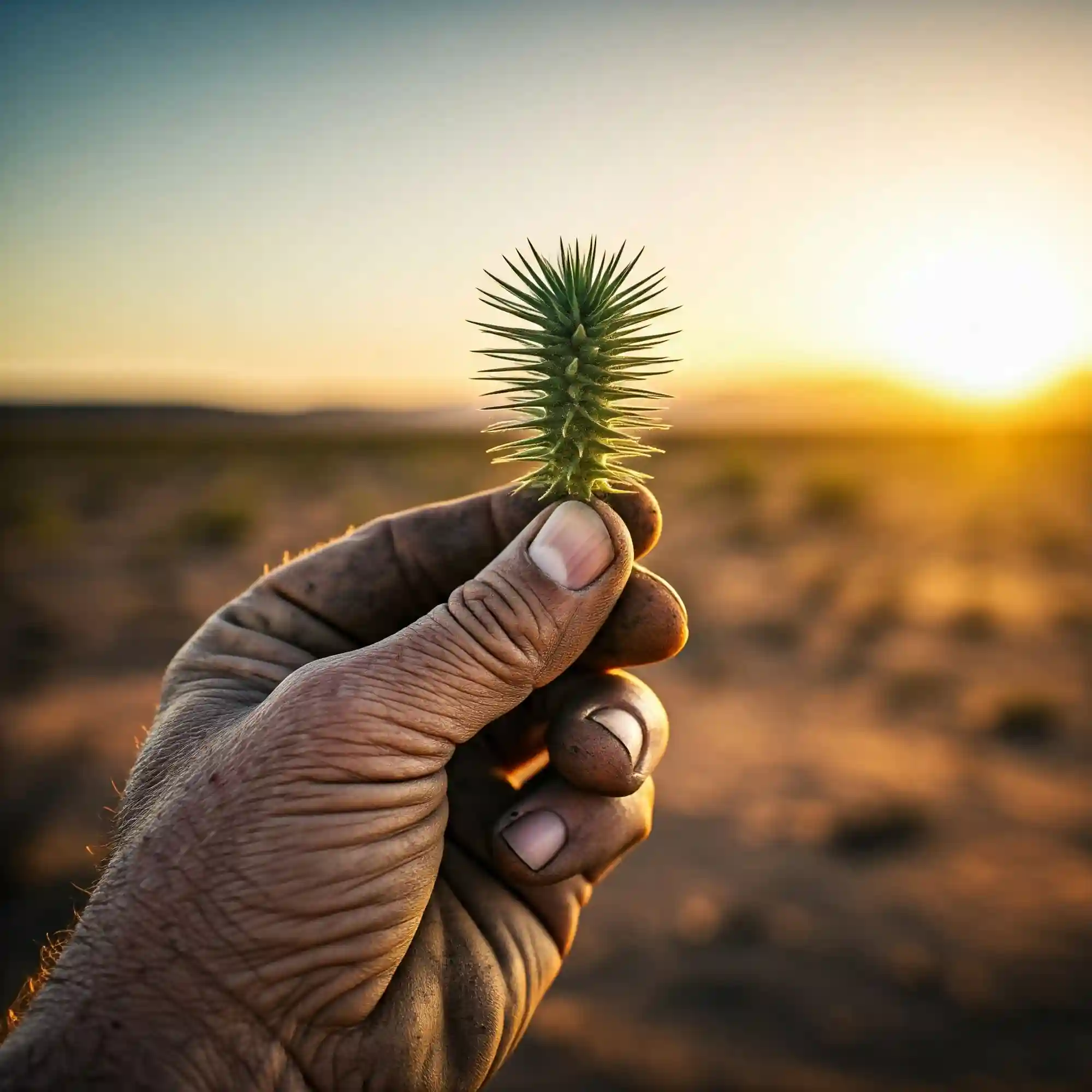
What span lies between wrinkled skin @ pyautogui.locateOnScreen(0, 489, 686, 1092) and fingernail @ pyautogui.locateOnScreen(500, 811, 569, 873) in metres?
0.04

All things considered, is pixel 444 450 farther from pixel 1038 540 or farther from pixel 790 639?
pixel 790 639

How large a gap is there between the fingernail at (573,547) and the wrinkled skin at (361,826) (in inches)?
1.7

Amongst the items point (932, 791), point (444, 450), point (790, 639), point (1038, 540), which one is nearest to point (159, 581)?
point (790, 639)

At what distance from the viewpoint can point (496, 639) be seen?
8.75ft

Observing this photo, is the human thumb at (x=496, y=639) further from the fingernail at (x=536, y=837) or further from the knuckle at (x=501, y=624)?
the fingernail at (x=536, y=837)

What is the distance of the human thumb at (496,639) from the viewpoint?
2.50m

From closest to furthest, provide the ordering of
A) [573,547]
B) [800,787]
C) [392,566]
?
[573,547]
[392,566]
[800,787]

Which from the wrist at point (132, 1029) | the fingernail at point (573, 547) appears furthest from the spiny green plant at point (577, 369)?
the wrist at point (132, 1029)

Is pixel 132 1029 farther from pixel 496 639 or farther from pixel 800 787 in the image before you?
pixel 800 787

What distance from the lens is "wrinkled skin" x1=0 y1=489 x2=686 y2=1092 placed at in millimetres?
2223

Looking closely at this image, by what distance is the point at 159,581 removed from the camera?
17.4 meters

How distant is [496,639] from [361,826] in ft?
2.15

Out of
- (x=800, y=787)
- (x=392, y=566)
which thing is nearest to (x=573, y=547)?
(x=392, y=566)

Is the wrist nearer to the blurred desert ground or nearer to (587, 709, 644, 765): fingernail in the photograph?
the blurred desert ground
